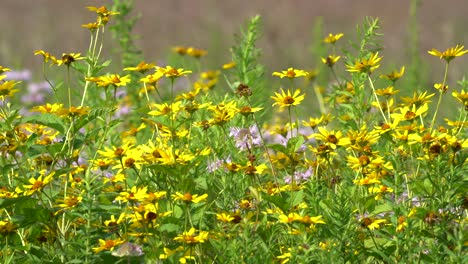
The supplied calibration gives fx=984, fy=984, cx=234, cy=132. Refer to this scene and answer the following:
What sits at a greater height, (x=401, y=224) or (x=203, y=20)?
(x=401, y=224)

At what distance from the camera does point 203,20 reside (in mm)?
15305

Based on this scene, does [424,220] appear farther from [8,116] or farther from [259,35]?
[259,35]

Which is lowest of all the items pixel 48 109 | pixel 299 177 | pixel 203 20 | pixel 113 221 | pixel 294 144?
pixel 203 20

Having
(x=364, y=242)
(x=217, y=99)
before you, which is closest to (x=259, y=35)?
(x=217, y=99)

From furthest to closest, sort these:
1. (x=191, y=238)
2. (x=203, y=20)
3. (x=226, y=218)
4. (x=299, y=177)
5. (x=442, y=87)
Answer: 1. (x=203, y=20)
2. (x=299, y=177)
3. (x=442, y=87)
4. (x=226, y=218)
5. (x=191, y=238)

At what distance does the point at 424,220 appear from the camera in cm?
264

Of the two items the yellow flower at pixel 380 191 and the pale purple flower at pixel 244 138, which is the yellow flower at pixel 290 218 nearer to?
the yellow flower at pixel 380 191

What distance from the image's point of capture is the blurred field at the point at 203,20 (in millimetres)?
14125

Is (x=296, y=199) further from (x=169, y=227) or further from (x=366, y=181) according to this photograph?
(x=169, y=227)

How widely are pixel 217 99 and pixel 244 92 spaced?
746 mm

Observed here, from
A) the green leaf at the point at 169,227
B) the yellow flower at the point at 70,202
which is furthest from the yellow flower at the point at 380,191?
the yellow flower at the point at 70,202

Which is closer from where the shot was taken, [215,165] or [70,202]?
[70,202]

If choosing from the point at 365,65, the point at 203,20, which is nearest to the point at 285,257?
the point at 365,65

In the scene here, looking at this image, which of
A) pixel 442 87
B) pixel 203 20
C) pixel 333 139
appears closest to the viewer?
pixel 333 139
